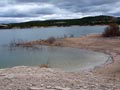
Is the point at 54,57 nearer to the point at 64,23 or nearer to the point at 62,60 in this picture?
the point at 62,60

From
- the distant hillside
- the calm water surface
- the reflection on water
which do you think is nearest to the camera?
the reflection on water

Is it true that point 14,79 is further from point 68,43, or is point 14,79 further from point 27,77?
point 68,43

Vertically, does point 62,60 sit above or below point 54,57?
above

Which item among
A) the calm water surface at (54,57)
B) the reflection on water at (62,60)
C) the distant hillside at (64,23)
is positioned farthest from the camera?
the distant hillside at (64,23)

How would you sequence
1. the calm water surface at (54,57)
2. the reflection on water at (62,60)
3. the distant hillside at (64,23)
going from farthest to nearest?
the distant hillside at (64,23) → the calm water surface at (54,57) → the reflection on water at (62,60)

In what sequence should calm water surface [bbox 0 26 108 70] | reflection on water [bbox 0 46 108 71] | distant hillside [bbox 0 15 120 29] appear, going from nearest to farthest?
1. reflection on water [bbox 0 46 108 71]
2. calm water surface [bbox 0 26 108 70]
3. distant hillside [bbox 0 15 120 29]

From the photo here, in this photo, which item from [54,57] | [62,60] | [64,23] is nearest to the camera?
[62,60]

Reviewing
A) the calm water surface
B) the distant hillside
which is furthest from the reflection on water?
the distant hillside

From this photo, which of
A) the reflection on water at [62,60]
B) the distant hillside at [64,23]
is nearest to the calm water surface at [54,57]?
the reflection on water at [62,60]

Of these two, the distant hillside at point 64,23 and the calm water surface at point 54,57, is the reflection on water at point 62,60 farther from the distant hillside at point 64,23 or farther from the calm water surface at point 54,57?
the distant hillside at point 64,23

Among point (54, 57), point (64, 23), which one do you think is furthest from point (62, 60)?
point (64, 23)

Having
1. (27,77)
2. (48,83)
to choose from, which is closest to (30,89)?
(48,83)

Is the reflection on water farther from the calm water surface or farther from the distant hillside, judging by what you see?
the distant hillside

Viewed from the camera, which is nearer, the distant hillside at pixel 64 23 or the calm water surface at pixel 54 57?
A: the calm water surface at pixel 54 57
